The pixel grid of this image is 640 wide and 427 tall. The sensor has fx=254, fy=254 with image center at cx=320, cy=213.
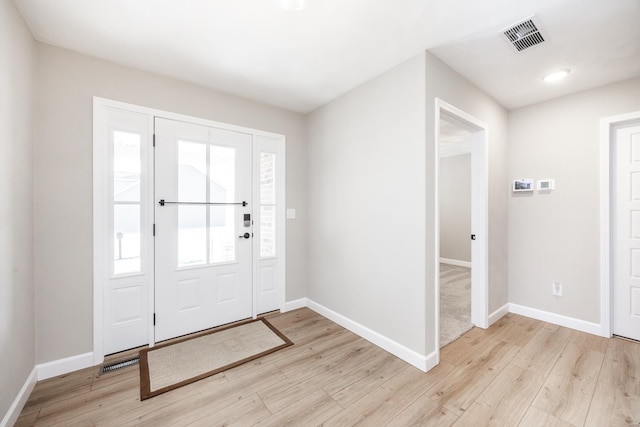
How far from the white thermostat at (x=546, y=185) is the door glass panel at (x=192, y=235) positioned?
396 cm

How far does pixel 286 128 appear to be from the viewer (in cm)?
340

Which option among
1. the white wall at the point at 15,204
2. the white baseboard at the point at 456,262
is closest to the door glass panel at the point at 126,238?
the white wall at the point at 15,204

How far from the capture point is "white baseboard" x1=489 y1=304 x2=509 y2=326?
9.71 feet

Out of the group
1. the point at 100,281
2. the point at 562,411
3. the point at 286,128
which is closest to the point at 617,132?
the point at 562,411

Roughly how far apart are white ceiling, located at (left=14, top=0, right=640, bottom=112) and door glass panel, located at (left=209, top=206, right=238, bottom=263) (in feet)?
4.59

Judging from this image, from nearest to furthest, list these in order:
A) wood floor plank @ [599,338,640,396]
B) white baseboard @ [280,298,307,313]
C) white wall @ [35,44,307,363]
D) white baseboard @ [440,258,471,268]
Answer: wood floor plank @ [599,338,640,396] < white wall @ [35,44,307,363] < white baseboard @ [280,298,307,313] < white baseboard @ [440,258,471,268]

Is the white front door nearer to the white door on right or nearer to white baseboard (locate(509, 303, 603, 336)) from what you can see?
white baseboard (locate(509, 303, 603, 336))

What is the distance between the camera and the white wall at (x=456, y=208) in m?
5.80

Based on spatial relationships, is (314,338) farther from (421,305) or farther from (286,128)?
(286,128)

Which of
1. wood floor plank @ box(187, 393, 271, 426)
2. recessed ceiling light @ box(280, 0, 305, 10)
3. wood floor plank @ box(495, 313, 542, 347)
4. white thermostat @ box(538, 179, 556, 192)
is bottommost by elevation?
wood floor plank @ box(187, 393, 271, 426)

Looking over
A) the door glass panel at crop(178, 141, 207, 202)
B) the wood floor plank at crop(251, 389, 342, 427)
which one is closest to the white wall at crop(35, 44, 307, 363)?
the door glass panel at crop(178, 141, 207, 202)

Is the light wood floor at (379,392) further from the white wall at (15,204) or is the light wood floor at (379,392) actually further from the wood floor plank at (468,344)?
the white wall at (15,204)

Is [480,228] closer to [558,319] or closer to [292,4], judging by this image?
[558,319]

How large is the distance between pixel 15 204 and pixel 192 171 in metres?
1.29
